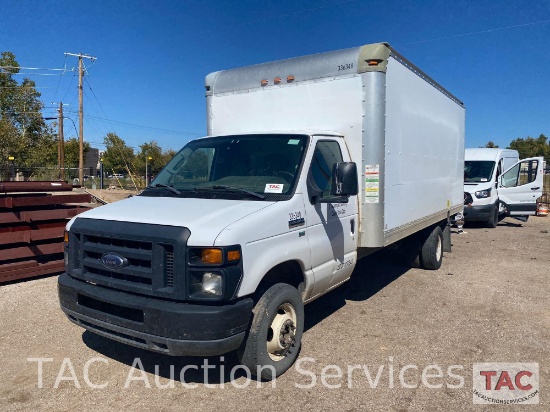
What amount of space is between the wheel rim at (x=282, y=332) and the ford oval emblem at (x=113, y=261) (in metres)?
1.39

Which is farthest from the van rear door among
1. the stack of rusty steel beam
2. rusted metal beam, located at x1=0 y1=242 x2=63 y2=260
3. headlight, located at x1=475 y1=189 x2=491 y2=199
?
rusted metal beam, located at x1=0 y1=242 x2=63 y2=260

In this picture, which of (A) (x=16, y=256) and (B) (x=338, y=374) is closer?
(B) (x=338, y=374)

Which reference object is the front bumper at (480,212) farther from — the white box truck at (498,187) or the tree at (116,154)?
the tree at (116,154)

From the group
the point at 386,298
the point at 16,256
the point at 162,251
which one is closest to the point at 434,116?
the point at 386,298

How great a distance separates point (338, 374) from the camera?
401 centimetres

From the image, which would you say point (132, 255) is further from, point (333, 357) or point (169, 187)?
point (333, 357)

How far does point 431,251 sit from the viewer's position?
7805 millimetres

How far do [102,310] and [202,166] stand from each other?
1.86m

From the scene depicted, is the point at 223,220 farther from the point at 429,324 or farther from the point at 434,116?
the point at 434,116

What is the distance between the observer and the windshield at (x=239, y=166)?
422 cm

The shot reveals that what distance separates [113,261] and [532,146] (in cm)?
5305

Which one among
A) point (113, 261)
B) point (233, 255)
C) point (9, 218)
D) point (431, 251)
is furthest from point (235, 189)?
point (431, 251)

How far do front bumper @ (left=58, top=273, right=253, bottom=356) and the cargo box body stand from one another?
92.6 inches
